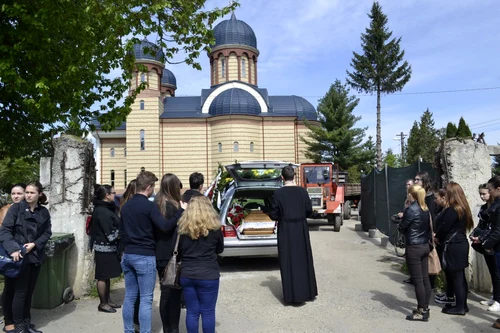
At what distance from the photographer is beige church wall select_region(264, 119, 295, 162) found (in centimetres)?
4050

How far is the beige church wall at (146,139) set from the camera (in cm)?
4012

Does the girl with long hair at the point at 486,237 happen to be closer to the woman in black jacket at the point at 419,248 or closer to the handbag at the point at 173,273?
the woman in black jacket at the point at 419,248

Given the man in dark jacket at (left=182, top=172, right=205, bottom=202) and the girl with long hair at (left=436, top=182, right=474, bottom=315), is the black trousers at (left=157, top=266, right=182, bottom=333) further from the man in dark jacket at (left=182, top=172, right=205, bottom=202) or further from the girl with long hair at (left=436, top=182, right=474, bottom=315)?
the girl with long hair at (left=436, top=182, right=474, bottom=315)

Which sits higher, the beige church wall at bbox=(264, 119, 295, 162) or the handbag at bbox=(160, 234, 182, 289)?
the beige church wall at bbox=(264, 119, 295, 162)

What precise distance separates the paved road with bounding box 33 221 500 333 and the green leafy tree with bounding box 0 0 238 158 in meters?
5.04

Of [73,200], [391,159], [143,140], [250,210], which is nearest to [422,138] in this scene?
[391,159]

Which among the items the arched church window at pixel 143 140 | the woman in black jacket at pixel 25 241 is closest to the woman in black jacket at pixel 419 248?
the woman in black jacket at pixel 25 241

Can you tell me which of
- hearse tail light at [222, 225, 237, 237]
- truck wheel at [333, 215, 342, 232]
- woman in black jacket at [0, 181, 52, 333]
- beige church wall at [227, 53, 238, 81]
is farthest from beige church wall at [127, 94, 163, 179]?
woman in black jacket at [0, 181, 52, 333]

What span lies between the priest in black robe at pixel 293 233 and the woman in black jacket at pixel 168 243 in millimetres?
2070

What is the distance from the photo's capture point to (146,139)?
40.2m

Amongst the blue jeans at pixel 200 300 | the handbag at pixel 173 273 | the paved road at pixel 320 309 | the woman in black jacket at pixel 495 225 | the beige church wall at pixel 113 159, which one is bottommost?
the paved road at pixel 320 309

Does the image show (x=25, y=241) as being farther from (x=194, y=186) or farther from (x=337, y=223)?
(x=337, y=223)

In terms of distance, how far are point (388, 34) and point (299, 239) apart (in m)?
34.2

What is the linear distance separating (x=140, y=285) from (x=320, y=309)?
282 centimetres
